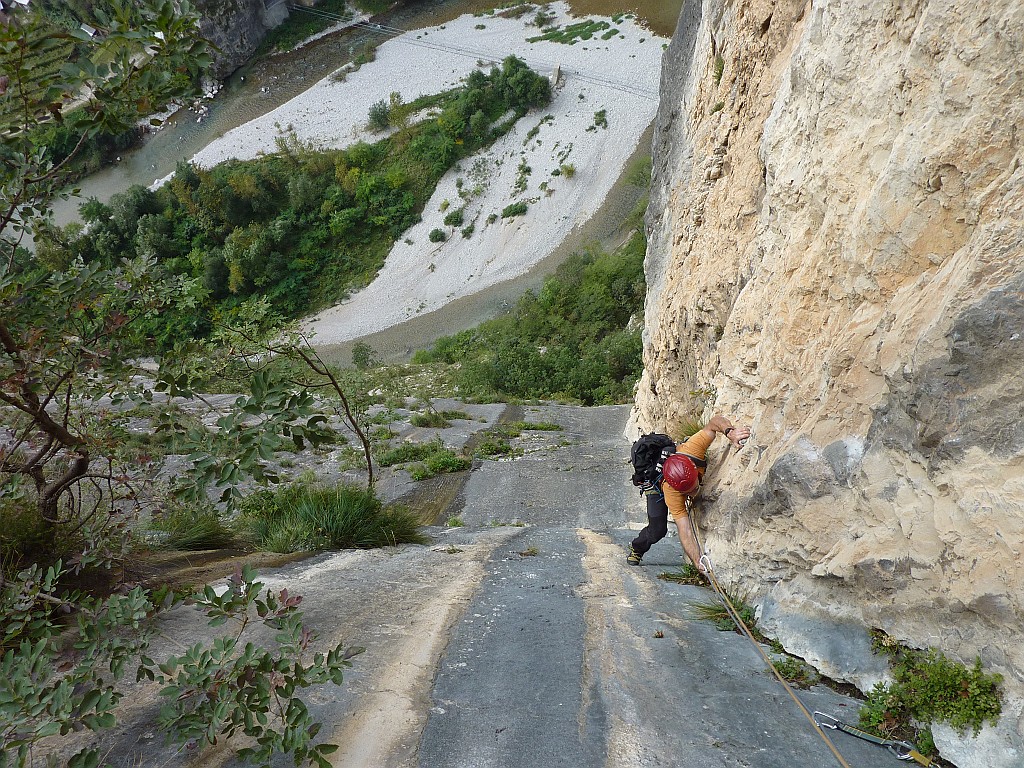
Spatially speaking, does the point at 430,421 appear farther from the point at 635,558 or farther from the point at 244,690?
the point at 244,690

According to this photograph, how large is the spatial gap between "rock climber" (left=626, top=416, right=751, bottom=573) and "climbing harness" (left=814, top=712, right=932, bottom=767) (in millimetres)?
2033

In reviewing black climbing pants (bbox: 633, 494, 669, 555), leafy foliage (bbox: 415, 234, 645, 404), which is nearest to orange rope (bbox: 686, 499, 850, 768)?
black climbing pants (bbox: 633, 494, 669, 555)

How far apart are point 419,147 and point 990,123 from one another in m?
37.4

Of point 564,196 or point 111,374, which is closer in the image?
point 111,374

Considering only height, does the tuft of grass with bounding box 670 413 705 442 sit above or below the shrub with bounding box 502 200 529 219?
above

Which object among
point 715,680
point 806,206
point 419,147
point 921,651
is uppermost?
point 806,206

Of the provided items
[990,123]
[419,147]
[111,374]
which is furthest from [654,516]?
[419,147]

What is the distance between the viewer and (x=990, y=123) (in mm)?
3174

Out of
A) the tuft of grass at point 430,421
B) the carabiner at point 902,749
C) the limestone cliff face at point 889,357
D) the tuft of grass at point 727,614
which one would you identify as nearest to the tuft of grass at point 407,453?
the tuft of grass at point 430,421

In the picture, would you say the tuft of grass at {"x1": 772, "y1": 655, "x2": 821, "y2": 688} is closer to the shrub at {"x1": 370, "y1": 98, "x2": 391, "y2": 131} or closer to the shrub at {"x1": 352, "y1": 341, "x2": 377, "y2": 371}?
the shrub at {"x1": 352, "y1": 341, "x2": 377, "y2": 371}

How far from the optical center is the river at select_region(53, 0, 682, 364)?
31984mm

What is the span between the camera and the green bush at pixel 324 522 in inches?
224

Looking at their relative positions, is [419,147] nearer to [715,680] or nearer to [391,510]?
[391,510]

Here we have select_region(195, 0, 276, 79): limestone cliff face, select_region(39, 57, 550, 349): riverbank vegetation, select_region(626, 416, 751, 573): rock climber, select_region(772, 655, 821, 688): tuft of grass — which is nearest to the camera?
select_region(772, 655, 821, 688): tuft of grass
